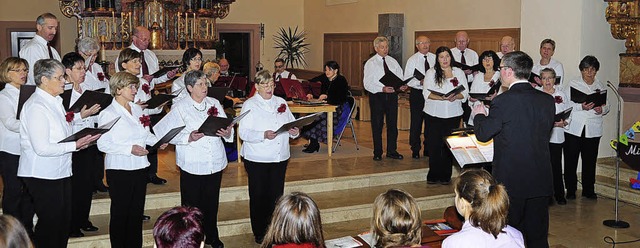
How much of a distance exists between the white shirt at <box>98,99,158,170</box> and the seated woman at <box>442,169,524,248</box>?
103 inches

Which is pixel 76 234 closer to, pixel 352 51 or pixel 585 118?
pixel 585 118

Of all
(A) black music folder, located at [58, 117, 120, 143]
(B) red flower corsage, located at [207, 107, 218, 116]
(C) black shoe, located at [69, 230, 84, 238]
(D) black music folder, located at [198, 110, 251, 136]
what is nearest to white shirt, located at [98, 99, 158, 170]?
(A) black music folder, located at [58, 117, 120, 143]

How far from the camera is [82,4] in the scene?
40.8ft

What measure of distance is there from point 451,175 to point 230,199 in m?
2.72

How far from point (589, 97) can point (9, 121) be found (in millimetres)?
5666

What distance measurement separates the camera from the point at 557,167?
7371 millimetres

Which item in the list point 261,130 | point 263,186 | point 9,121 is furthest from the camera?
point 263,186

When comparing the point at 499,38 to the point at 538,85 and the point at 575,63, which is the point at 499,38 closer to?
the point at 575,63

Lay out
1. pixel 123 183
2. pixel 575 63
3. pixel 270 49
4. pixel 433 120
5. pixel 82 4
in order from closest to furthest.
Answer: pixel 123 183 < pixel 433 120 < pixel 575 63 < pixel 82 4 < pixel 270 49

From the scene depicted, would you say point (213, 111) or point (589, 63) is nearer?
point (213, 111)

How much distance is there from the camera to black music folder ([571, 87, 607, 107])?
7.10 meters

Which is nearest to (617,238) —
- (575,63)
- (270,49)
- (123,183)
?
(575,63)

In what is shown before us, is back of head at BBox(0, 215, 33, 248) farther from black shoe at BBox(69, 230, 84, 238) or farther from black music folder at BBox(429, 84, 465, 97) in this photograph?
black music folder at BBox(429, 84, 465, 97)

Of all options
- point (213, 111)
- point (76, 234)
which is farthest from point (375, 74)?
Answer: point (76, 234)
